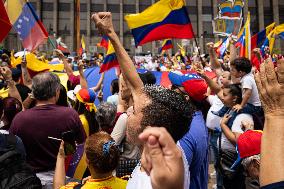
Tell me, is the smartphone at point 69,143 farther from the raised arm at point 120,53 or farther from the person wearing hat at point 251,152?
the person wearing hat at point 251,152

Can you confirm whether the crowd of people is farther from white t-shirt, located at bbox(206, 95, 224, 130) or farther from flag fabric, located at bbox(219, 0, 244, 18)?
flag fabric, located at bbox(219, 0, 244, 18)

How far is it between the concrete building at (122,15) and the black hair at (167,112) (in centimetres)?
4797

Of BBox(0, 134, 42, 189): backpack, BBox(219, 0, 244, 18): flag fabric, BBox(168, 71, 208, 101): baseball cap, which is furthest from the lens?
BBox(219, 0, 244, 18): flag fabric

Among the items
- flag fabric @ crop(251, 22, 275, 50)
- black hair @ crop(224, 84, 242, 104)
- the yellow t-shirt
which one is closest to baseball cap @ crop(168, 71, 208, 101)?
the yellow t-shirt

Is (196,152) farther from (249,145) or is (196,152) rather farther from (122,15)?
(122,15)

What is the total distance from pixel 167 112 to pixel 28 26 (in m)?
5.55

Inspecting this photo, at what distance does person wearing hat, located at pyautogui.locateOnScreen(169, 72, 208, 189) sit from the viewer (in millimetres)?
2350

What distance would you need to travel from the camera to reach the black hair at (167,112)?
156 centimetres

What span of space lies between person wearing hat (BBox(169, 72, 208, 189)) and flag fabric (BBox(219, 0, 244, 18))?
6.66 metres

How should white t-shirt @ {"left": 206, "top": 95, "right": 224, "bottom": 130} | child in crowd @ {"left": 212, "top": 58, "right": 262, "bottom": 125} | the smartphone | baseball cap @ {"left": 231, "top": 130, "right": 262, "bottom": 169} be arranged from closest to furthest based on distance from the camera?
baseball cap @ {"left": 231, "top": 130, "right": 262, "bottom": 169}
the smartphone
child in crowd @ {"left": 212, "top": 58, "right": 262, "bottom": 125}
white t-shirt @ {"left": 206, "top": 95, "right": 224, "bottom": 130}

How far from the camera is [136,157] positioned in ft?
11.9

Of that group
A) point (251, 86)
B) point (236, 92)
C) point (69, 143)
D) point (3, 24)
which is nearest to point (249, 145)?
point (69, 143)

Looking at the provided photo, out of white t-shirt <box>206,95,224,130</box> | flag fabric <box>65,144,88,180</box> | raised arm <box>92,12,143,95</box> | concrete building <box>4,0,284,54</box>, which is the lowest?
flag fabric <box>65,144,88,180</box>

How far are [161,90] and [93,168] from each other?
95 cm
